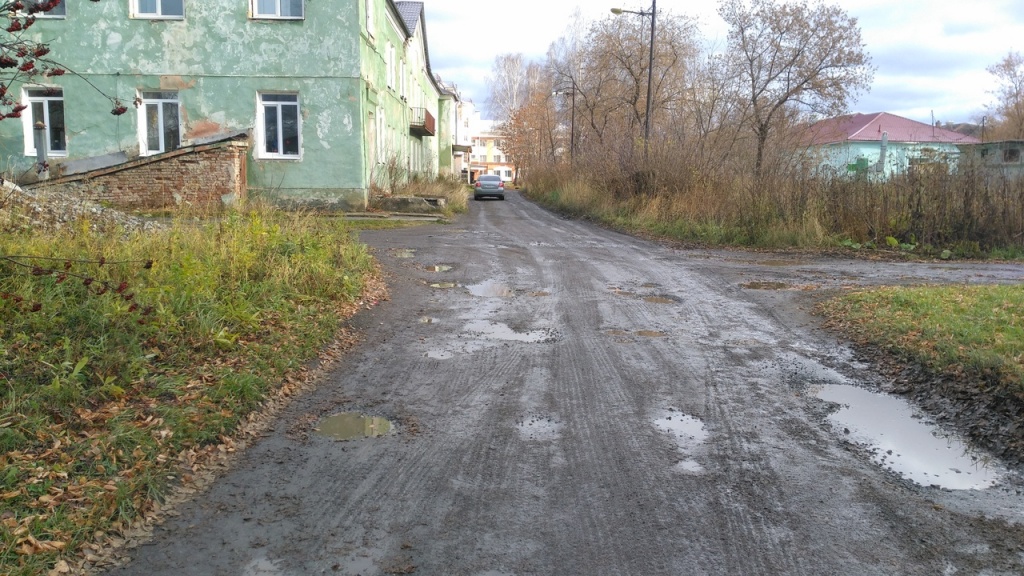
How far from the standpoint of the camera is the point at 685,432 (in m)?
5.06

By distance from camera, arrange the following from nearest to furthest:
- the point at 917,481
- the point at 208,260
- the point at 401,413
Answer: the point at 917,481
the point at 401,413
the point at 208,260

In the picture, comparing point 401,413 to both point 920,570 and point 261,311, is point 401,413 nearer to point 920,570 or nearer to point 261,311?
point 261,311

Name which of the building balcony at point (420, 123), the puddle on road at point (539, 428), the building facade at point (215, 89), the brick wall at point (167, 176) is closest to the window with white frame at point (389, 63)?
the building balcony at point (420, 123)

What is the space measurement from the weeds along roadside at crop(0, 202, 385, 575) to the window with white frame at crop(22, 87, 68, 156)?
14619 millimetres

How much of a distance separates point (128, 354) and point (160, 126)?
682 inches

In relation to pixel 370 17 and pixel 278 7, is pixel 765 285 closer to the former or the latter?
pixel 278 7

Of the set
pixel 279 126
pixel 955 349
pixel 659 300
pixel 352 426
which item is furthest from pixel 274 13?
pixel 955 349

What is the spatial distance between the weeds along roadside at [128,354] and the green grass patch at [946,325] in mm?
5581

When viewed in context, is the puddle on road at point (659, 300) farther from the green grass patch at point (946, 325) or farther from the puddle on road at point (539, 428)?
the puddle on road at point (539, 428)

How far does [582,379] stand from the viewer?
20.7 ft

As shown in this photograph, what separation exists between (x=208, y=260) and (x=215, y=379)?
8.84 ft

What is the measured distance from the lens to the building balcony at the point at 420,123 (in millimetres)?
35125

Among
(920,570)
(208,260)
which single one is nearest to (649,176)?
(208,260)

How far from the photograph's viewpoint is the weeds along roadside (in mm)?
3688
